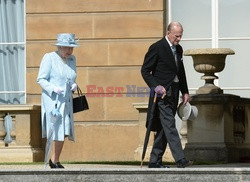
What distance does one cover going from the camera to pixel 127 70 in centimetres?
2100

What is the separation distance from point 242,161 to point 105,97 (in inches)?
163

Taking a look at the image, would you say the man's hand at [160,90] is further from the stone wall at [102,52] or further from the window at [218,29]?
the window at [218,29]

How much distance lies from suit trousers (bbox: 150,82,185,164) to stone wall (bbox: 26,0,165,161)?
7.07 m

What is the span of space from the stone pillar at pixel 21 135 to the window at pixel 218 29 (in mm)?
3443

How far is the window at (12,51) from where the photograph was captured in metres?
21.8

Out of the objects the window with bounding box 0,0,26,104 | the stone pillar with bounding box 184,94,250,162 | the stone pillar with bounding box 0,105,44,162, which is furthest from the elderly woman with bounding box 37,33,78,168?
the window with bounding box 0,0,26,104

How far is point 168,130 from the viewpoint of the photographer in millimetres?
13477

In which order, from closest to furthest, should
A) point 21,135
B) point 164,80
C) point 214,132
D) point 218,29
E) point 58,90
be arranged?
point 164,80 → point 58,90 → point 214,132 → point 21,135 → point 218,29

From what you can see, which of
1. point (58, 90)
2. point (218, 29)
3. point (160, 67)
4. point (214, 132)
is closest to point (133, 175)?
point (160, 67)

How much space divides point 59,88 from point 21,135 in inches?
216

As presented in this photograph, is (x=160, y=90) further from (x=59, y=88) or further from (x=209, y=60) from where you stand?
(x=209, y=60)

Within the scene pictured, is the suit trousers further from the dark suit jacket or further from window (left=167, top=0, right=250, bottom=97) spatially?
window (left=167, top=0, right=250, bottom=97)

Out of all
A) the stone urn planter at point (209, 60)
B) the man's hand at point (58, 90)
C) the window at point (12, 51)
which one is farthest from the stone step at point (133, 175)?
the window at point (12, 51)

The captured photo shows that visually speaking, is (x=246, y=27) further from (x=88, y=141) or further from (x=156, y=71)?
(x=156, y=71)
